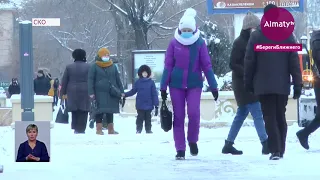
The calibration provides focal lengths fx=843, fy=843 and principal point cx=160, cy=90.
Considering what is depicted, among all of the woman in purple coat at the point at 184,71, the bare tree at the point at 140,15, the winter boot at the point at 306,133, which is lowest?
the winter boot at the point at 306,133

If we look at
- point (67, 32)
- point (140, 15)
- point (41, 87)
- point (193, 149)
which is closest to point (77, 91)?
point (193, 149)

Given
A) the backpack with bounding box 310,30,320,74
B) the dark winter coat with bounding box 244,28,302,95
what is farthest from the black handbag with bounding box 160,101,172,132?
the backpack with bounding box 310,30,320,74

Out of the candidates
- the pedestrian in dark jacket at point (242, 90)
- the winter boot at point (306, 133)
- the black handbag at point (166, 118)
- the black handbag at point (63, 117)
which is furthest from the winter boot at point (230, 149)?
the black handbag at point (63, 117)

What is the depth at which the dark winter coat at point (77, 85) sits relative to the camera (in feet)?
48.6

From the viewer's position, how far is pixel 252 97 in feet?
33.0

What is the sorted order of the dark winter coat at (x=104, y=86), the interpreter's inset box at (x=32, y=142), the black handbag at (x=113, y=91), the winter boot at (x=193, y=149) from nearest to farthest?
the interpreter's inset box at (x=32, y=142)
the winter boot at (x=193, y=149)
the dark winter coat at (x=104, y=86)
the black handbag at (x=113, y=91)

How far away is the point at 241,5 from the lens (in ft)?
98.2

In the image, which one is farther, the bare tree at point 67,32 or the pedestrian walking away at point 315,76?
the bare tree at point 67,32

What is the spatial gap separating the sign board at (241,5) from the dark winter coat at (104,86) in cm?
1514

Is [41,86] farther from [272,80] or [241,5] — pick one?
[272,80]

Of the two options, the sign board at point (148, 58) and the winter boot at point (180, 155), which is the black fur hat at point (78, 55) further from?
the sign board at point (148, 58)

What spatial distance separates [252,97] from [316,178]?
2650 mm

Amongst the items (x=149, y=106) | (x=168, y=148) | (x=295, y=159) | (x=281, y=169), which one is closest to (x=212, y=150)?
(x=168, y=148)

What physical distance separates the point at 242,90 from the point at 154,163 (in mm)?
1546
